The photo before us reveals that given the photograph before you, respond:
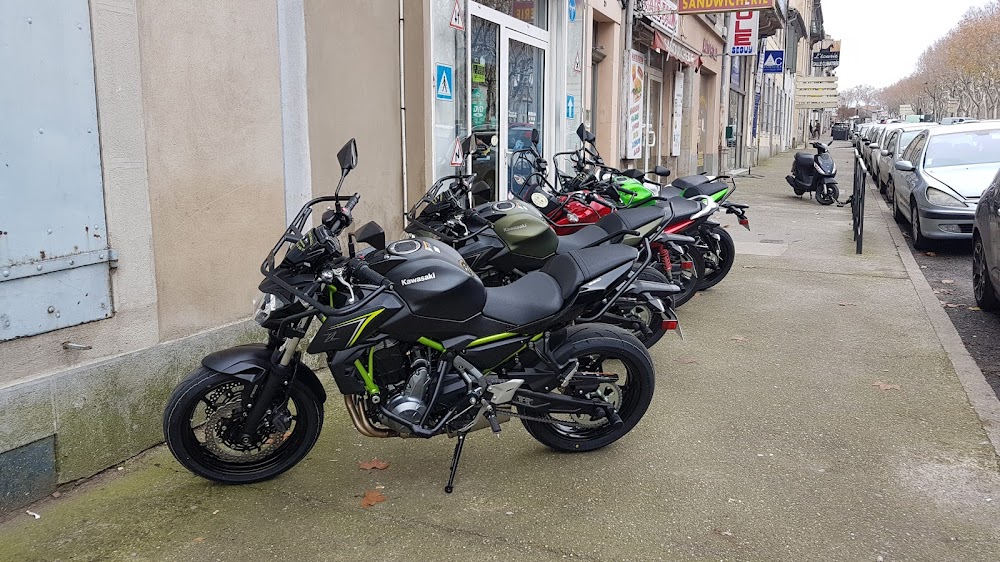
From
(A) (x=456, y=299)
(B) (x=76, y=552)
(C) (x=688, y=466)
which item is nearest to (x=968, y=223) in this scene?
(C) (x=688, y=466)

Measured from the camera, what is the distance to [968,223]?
31.3ft

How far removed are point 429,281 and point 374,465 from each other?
1.10 metres

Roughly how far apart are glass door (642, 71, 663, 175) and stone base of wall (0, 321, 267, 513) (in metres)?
12.3

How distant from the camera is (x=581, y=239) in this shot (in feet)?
17.0

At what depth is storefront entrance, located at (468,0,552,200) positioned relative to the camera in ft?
25.7

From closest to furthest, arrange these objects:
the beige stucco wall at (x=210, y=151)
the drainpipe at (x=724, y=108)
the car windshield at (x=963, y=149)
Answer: the beige stucco wall at (x=210, y=151)
the car windshield at (x=963, y=149)
the drainpipe at (x=724, y=108)

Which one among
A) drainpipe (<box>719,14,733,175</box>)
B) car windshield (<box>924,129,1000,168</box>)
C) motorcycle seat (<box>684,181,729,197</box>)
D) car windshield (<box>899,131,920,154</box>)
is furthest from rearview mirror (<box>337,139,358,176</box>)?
drainpipe (<box>719,14,733,175</box>)

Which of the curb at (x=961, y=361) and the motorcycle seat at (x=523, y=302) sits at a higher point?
the motorcycle seat at (x=523, y=302)

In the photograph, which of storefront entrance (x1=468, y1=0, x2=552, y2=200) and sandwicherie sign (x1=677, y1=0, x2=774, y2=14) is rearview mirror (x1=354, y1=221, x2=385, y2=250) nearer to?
storefront entrance (x1=468, y1=0, x2=552, y2=200)

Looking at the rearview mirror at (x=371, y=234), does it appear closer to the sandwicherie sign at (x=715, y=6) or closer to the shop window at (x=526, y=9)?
the shop window at (x=526, y=9)

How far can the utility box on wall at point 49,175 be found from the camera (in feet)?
10.8

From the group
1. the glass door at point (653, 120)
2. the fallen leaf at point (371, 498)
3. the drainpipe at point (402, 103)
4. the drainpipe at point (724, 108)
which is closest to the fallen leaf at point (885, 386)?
the fallen leaf at point (371, 498)

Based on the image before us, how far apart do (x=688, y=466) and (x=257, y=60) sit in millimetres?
3205

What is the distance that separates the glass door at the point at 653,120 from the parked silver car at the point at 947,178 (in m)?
4.69
